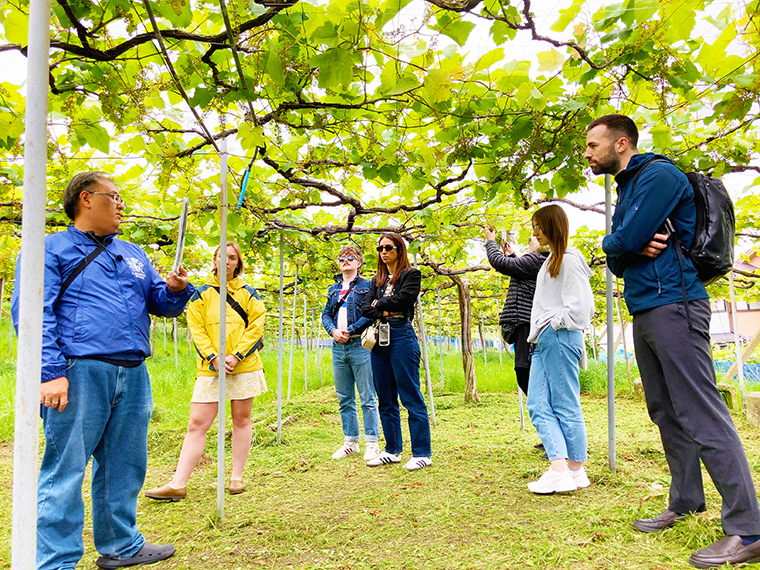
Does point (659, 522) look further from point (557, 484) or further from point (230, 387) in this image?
point (230, 387)

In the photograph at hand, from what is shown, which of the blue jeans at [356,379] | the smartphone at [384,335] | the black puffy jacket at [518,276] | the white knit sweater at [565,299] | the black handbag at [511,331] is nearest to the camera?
the white knit sweater at [565,299]

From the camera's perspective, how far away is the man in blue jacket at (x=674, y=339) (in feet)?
5.84

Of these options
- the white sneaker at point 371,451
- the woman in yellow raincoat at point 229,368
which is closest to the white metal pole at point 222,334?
the woman in yellow raincoat at point 229,368

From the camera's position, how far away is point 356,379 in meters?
4.05

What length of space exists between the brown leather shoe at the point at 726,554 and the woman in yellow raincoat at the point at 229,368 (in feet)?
7.74

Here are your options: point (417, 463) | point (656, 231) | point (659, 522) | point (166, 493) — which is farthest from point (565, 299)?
point (166, 493)

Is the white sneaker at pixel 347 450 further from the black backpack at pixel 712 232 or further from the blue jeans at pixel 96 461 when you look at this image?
the black backpack at pixel 712 232

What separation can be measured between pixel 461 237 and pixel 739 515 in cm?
390

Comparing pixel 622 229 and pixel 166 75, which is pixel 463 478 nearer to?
pixel 622 229

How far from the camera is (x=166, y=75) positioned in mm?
2135

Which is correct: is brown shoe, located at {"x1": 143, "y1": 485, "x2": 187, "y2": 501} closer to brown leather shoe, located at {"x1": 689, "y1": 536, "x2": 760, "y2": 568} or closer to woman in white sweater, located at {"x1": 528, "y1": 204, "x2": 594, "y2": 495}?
woman in white sweater, located at {"x1": 528, "y1": 204, "x2": 594, "y2": 495}

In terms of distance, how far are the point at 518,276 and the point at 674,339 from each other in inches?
58.7

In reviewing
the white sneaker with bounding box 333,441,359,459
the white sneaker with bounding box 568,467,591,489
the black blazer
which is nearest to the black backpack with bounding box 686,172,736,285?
the white sneaker with bounding box 568,467,591,489

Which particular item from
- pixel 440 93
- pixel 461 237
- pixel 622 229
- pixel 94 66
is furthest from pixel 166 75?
pixel 461 237
